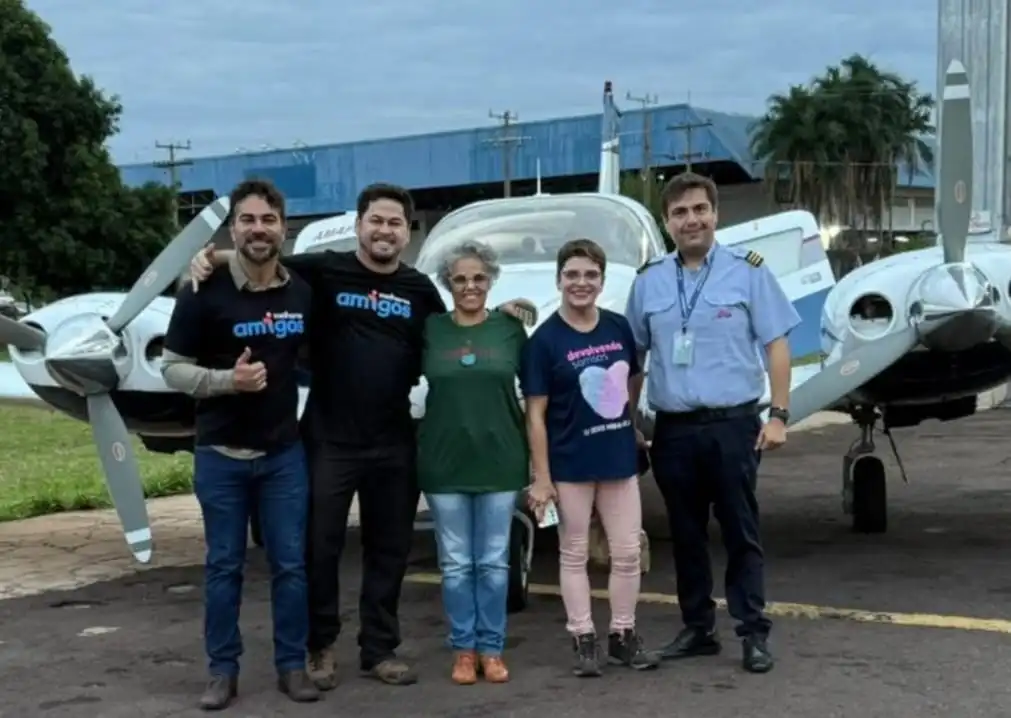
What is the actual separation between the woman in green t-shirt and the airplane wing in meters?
4.36

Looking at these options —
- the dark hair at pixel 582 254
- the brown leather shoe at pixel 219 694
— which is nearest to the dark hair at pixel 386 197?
the dark hair at pixel 582 254

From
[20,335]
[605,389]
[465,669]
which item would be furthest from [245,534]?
[20,335]

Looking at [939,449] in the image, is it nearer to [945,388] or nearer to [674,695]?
[945,388]

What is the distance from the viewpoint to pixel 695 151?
68.1 m

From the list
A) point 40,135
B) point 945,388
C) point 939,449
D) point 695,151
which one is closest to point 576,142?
point 695,151

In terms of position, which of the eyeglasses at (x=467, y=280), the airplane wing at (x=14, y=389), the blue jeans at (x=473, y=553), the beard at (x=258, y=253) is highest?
the beard at (x=258, y=253)

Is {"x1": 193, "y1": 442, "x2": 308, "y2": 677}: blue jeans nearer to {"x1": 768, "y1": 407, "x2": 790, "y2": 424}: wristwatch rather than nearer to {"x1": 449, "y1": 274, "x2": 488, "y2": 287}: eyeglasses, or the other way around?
{"x1": 449, "y1": 274, "x2": 488, "y2": 287}: eyeglasses

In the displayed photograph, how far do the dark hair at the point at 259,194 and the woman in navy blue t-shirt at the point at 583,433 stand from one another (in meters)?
1.22

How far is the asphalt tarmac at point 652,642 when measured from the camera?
5.29m

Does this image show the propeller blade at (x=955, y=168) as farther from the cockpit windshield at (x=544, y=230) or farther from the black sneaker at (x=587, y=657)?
the black sneaker at (x=587, y=657)

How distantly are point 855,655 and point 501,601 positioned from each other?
1.69 meters

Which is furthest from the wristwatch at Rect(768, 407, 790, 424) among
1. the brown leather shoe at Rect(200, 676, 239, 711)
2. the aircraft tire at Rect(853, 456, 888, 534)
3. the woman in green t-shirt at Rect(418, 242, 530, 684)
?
the aircraft tire at Rect(853, 456, 888, 534)

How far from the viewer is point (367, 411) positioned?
5.48m

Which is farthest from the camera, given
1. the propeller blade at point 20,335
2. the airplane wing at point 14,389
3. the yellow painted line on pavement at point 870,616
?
the airplane wing at point 14,389
